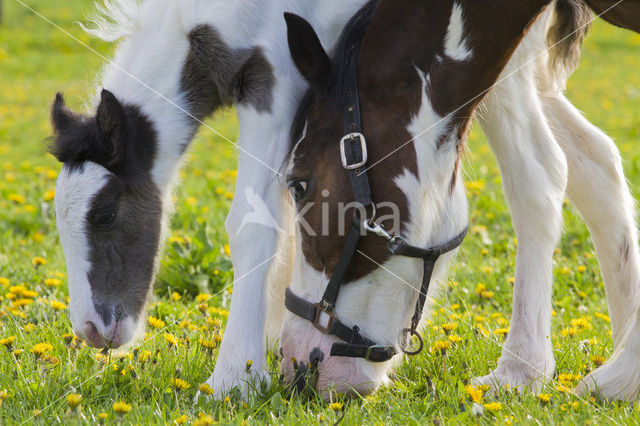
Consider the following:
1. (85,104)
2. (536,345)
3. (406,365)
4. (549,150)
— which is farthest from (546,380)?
(85,104)

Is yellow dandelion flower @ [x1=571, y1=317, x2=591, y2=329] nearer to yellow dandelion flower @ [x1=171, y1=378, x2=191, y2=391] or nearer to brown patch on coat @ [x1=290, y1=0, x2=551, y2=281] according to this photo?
brown patch on coat @ [x1=290, y1=0, x2=551, y2=281]

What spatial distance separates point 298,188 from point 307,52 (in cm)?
48

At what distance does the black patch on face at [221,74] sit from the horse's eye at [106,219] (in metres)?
0.57

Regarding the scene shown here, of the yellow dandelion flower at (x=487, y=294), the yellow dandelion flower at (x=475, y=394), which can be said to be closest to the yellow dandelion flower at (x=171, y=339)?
the yellow dandelion flower at (x=475, y=394)

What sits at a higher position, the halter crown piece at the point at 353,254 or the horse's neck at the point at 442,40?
the horse's neck at the point at 442,40

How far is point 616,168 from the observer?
3.41m

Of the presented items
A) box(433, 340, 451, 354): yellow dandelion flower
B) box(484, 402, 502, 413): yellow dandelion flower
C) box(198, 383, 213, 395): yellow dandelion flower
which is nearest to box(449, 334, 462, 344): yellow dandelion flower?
box(433, 340, 451, 354): yellow dandelion flower

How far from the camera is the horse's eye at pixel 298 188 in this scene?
8.88ft

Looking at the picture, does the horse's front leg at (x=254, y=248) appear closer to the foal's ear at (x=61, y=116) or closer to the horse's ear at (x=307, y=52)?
the horse's ear at (x=307, y=52)

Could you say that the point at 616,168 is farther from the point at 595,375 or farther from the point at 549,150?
the point at 595,375

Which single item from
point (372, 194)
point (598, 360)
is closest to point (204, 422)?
point (372, 194)

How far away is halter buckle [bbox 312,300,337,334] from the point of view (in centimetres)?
267

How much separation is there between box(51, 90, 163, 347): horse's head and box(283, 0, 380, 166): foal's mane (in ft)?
2.65

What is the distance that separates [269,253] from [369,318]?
487mm
